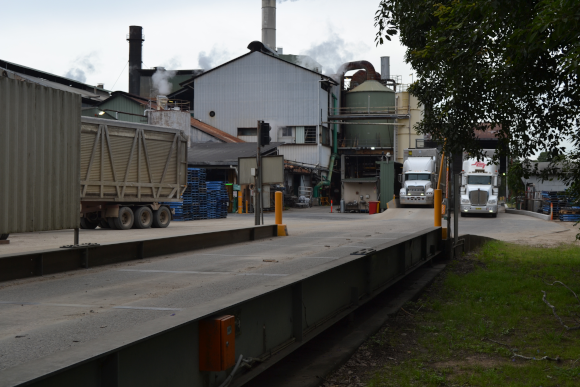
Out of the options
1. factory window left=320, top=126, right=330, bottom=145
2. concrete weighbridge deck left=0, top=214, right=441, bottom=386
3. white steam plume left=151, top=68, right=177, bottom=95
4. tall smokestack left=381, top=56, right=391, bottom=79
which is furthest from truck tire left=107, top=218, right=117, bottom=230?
tall smokestack left=381, top=56, right=391, bottom=79

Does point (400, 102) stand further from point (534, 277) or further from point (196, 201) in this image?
point (534, 277)

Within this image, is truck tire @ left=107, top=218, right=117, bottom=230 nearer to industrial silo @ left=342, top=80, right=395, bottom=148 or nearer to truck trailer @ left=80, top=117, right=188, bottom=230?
truck trailer @ left=80, top=117, right=188, bottom=230

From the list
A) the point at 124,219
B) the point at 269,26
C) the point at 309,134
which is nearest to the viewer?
the point at 124,219

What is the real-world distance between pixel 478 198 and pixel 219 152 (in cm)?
1989

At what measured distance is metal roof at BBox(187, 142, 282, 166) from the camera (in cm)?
4259

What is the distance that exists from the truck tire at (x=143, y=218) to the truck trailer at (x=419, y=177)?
858 inches

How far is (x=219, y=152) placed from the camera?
46.5 meters

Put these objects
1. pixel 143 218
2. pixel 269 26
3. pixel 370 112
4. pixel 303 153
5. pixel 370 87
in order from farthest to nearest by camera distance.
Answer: pixel 269 26 → pixel 370 87 → pixel 370 112 → pixel 303 153 → pixel 143 218

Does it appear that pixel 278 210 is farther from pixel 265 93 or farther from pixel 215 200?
pixel 265 93

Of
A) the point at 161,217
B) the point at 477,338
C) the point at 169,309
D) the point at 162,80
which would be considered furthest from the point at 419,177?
the point at 162,80

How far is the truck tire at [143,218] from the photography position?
75.6ft

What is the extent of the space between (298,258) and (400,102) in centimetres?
5366

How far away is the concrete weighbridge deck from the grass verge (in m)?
0.62

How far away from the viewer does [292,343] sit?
212 inches
